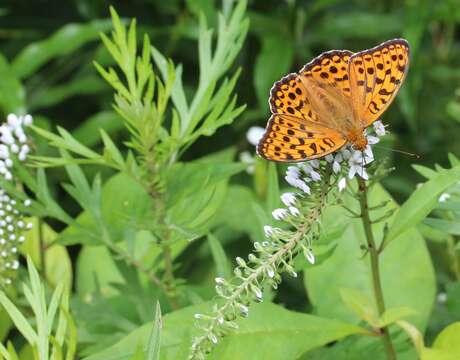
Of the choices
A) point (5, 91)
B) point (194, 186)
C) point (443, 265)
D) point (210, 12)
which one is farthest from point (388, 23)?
point (194, 186)

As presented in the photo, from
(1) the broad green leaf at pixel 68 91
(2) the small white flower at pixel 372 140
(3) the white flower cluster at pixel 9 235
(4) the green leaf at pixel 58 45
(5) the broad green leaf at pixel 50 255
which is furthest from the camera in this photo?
(1) the broad green leaf at pixel 68 91

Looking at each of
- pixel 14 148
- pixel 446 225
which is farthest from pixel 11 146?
pixel 446 225

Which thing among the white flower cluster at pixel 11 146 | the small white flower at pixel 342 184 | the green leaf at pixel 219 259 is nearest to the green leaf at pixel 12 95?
the white flower cluster at pixel 11 146

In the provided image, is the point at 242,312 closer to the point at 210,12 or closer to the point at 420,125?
the point at 210,12

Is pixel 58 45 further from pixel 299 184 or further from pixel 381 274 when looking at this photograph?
pixel 299 184

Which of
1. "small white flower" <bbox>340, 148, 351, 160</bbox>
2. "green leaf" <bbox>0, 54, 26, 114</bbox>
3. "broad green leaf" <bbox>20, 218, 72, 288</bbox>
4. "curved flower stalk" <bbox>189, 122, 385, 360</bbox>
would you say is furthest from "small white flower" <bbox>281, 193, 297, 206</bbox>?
"green leaf" <bbox>0, 54, 26, 114</bbox>

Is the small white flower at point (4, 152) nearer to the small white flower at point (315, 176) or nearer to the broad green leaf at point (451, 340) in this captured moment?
the small white flower at point (315, 176)
